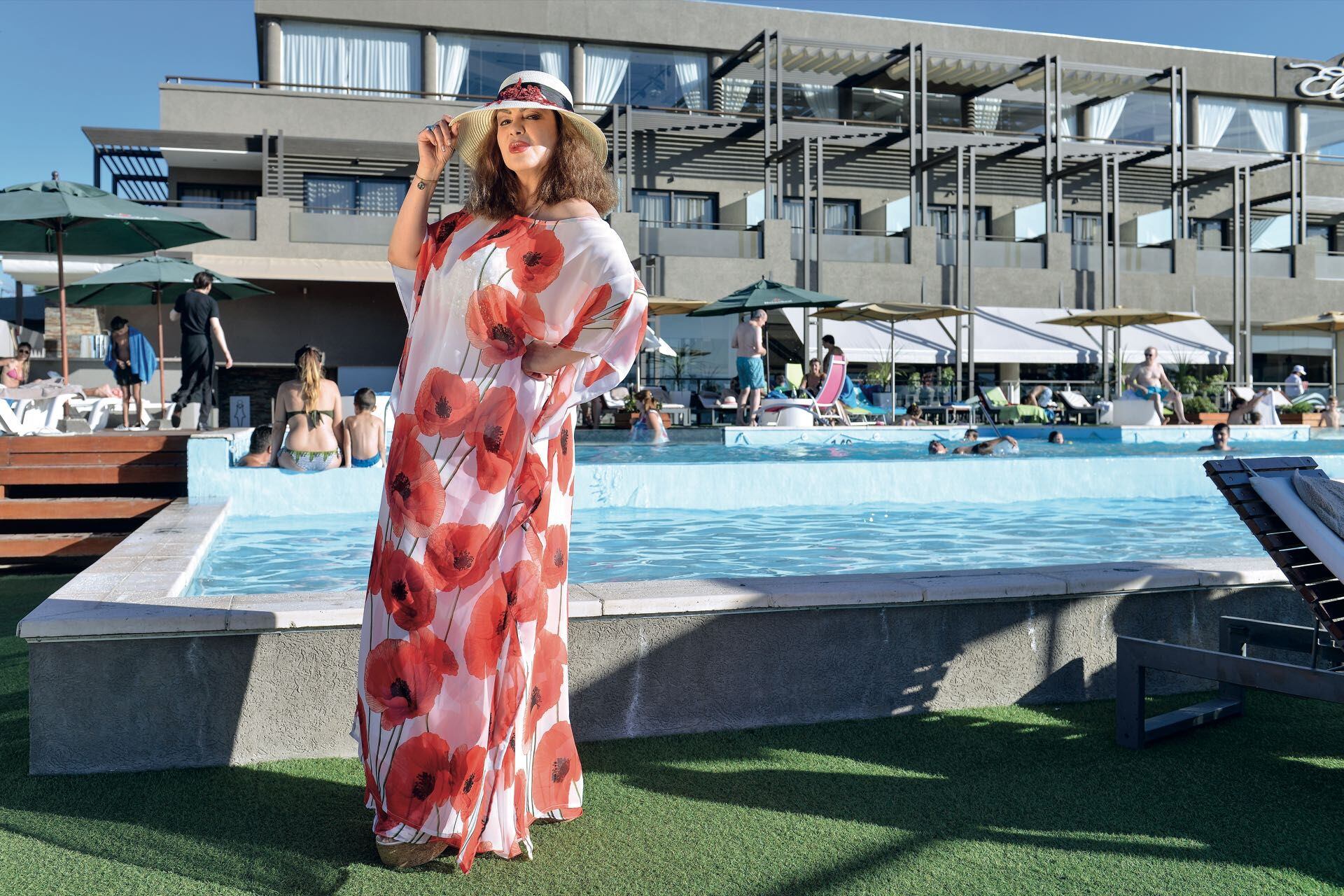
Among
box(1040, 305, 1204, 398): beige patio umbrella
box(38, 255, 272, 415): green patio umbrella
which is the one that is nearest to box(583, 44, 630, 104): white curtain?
box(1040, 305, 1204, 398): beige patio umbrella

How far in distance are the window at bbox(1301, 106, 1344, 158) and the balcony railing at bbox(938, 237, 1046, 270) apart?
39.9 ft

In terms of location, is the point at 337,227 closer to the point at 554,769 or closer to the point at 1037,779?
the point at 554,769

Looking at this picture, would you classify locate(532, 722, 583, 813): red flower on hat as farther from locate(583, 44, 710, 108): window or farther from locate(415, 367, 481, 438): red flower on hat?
→ locate(583, 44, 710, 108): window

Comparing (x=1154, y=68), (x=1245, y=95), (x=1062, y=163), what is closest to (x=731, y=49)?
(x=1062, y=163)

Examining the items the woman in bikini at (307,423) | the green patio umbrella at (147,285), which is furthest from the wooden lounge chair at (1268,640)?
the green patio umbrella at (147,285)

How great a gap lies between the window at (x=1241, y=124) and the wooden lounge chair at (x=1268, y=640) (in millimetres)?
31816

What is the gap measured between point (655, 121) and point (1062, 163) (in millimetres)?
11297

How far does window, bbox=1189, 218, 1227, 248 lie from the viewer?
30375 mm

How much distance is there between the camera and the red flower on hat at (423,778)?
2.42 metres

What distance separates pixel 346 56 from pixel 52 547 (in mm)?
22079

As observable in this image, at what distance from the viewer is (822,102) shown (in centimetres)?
2825

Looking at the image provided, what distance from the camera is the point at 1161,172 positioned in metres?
30.0

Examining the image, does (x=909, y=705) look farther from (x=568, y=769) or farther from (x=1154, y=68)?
(x=1154, y=68)

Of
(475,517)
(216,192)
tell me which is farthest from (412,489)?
(216,192)
